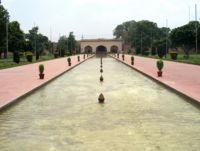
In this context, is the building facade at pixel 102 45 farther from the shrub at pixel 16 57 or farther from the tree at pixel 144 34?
the shrub at pixel 16 57

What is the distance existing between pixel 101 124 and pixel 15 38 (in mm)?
54296

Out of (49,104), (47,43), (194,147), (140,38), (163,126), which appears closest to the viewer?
(194,147)

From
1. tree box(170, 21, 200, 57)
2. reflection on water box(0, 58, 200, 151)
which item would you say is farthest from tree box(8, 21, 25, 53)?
reflection on water box(0, 58, 200, 151)

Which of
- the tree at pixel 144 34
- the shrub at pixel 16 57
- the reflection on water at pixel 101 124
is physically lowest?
the reflection on water at pixel 101 124

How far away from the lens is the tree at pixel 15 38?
59.3 m

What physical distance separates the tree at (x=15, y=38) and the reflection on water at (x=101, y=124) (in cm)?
4887

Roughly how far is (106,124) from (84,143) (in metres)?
1.61

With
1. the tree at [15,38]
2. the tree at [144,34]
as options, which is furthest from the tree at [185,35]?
the tree at [15,38]

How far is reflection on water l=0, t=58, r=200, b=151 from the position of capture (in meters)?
5.95

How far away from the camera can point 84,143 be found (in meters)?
6.02

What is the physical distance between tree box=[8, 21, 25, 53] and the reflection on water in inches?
1924

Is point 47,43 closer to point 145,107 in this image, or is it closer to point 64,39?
point 64,39

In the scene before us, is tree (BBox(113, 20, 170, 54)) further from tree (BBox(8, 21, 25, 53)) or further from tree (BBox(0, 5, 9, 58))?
tree (BBox(0, 5, 9, 58))

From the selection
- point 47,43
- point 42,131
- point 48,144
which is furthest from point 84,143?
point 47,43
